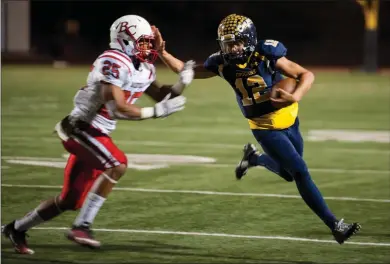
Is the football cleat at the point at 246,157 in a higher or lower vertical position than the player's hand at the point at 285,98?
lower

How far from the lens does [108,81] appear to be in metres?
5.63

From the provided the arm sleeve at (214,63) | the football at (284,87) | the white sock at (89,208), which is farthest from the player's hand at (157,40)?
the white sock at (89,208)

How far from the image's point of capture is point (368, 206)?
25.3 ft

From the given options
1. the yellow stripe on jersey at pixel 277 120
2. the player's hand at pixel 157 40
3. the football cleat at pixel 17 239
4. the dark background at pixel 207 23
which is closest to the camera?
the football cleat at pixel 17 239

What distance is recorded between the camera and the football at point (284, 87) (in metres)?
5.99

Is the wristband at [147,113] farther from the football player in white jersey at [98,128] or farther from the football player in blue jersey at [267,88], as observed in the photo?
the football player in blue jersey at [267,88]

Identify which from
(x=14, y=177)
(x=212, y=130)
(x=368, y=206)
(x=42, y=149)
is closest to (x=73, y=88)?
(x=212, y=130)

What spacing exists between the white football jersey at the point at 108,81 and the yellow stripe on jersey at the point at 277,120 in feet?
2.98

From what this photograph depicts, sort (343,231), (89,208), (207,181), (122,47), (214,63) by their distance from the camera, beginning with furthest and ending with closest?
1. (207,181)
2. (214,63)
3. (343,231)
4. (122,47)
5. (89,208)

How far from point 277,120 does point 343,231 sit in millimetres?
914

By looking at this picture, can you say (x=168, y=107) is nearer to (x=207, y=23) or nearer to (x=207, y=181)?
(x=207, y=181)

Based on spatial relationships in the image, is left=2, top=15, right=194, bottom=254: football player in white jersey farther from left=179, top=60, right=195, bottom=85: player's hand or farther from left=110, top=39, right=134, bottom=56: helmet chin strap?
left=179, top=60, right=195, bottom=85: player's hand

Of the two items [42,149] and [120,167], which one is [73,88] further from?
[120,167]

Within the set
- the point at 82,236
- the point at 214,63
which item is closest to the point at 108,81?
the point at 82,236
